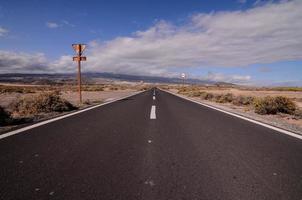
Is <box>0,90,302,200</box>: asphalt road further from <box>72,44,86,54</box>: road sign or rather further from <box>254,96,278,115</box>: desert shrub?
<box>72,44,86,54</box>: road sign

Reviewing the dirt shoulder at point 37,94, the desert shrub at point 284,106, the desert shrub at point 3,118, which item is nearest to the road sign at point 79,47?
the dirt shoulder at point 37,94

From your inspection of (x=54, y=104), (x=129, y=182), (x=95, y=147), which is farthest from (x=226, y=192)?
(x=54, y=104)

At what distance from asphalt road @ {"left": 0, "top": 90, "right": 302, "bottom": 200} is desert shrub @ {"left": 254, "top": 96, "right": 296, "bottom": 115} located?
773 cm

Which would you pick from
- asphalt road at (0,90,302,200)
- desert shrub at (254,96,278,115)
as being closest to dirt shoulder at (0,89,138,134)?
asphalt road at (0,90,302,200)

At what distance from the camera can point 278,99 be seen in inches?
634

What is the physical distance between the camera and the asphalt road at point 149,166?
3.62m

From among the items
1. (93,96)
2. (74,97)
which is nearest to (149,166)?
(74,97)

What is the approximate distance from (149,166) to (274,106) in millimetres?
12582

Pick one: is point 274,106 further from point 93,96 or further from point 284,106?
point 93,96

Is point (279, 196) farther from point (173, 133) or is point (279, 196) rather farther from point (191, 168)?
point (173, 133)

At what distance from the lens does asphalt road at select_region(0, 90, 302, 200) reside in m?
3.62

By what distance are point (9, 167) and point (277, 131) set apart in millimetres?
7150

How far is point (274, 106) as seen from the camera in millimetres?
15359

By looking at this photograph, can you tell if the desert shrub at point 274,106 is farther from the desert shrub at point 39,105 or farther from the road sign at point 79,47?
the road sign at point 79,47
